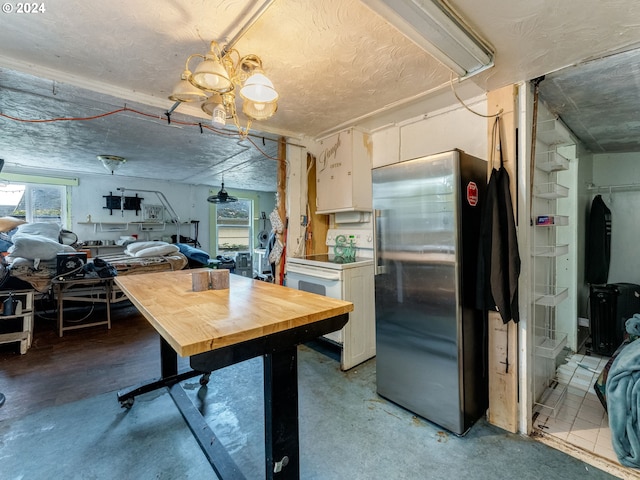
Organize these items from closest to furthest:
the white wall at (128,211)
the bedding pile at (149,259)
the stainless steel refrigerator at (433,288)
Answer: the stainless steel refrigerator at (433,288) → the bedding pile at (149,259) → the white wall at (128,211)

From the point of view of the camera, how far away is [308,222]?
138 inches

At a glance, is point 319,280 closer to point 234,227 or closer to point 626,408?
point 626,408

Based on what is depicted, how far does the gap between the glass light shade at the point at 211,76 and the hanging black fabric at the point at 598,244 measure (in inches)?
171

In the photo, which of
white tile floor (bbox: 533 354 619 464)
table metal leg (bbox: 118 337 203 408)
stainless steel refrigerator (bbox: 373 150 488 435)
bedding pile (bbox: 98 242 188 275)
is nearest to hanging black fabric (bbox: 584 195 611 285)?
white tile floor (bbox: 533 354 619 464)

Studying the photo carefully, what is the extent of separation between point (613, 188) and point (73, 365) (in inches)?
253

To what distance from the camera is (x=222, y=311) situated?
1202 mm

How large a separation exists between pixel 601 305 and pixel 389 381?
2633 millimetres

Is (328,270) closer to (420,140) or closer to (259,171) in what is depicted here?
(420,140)

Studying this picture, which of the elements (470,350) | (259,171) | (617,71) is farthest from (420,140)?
(259,171)

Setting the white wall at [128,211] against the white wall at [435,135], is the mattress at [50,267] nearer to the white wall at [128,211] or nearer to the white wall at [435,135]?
the white wall at [128,211]

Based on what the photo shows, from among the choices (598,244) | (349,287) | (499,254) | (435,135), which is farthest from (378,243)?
(598,244)

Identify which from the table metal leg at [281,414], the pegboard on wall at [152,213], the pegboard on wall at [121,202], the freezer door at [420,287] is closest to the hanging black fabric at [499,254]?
the freezer door at [420,287]

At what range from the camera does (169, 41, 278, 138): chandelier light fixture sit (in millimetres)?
1423

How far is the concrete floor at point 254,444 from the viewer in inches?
62.1
